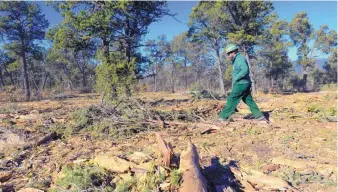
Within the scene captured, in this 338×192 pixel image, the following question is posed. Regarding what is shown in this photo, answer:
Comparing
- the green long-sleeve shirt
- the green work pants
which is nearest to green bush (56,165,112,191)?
the green work pants

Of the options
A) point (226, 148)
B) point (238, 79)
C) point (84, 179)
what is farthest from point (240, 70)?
point (84, 179)

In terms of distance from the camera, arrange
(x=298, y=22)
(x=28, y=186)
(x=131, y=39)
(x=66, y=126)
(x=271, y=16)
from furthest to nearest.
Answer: (x=298, y=22), (x=271, y=16), (x=131, y=39), (x=66, y=126), (x=28, y=186)

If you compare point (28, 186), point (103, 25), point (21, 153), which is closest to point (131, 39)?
point (103, 25)

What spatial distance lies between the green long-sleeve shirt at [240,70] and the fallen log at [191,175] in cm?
237

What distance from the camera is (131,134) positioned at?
177 inches

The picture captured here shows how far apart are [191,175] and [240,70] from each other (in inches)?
113

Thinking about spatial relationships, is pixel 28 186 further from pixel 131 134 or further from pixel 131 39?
pixel 131 39

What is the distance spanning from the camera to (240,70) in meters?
4.67

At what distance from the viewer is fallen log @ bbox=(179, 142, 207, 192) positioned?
7.02ft

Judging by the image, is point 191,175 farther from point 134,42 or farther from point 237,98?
point 134,42

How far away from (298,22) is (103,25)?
26667 millimetres

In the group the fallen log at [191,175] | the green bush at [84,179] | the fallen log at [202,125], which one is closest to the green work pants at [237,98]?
the fallen log at [202,125]

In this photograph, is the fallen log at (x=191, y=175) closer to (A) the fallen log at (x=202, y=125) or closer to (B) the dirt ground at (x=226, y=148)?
(B) the dirt ground at (x=226, y=148)

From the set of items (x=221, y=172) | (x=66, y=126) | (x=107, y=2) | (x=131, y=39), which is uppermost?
(x=107, y=2)
